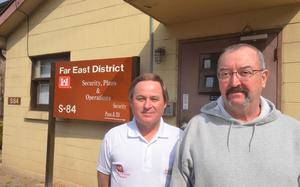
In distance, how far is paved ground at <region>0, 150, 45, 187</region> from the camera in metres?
6.70

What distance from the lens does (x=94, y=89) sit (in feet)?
19.0

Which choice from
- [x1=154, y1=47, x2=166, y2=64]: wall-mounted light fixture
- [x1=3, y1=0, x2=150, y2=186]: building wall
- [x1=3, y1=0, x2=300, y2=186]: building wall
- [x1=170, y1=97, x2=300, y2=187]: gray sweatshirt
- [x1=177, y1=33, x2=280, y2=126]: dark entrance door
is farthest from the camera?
[x1=3, y1=0, x2=150, y2=186]: building wall

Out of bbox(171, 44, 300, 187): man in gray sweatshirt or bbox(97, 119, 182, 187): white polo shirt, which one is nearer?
bbox(171, 44, 300, 187): man in gray sweatshirt

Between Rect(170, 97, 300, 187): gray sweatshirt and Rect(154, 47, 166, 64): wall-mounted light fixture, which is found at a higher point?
Rect(154, 47, 166, 64): wall-mounted light fixture

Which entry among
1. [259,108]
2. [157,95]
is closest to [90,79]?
[157,95]

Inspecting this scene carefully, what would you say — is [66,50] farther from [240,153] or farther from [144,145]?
[240,153]

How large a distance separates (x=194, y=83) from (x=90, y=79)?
1.87 m

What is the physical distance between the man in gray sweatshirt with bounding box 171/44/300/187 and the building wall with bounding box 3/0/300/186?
2301 mm

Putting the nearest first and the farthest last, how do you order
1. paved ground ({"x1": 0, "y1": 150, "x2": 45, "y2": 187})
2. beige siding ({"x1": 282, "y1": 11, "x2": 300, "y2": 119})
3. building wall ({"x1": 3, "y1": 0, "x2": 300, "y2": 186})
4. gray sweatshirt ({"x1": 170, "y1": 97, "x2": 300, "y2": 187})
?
1. gray sweatshirt ({"x1": 170, "y1": 97, "x2": 300, "y2": 187})
2. beige siding ({"x1": 282, "y1": 11, "x2": 300, "y2": 119})
3. building wall ({"x1": 3, "y1": 0, "x2": 300, "y2": 186})
4. paved ground ({"x1": 0, "y1": 150, "x2": 45, "y2": 187})

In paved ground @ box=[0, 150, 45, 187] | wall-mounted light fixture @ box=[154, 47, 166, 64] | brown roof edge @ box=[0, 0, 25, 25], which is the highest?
brown roof edge @ box=[0, 0, 25, 25]

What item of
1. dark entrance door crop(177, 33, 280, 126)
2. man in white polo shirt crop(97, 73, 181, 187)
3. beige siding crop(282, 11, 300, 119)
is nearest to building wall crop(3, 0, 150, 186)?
dark entrance door crop(177, 33, 280, 126)

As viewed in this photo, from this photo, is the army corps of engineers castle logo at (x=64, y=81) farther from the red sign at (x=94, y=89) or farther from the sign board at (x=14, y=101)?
the sign board at (x=14, y=101)

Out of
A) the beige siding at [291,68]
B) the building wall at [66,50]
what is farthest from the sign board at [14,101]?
the beige siding at [291,68]

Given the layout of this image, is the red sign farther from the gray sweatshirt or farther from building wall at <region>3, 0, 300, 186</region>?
the gray sweatshirt
